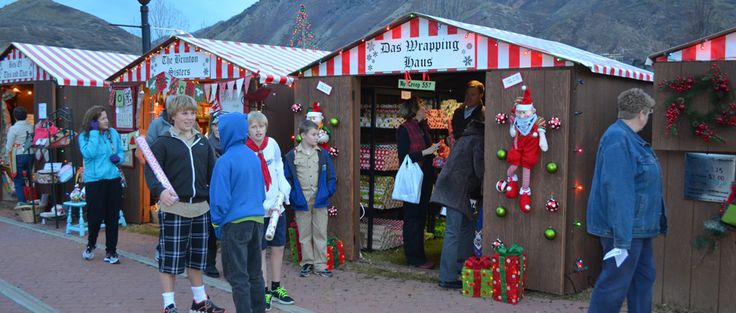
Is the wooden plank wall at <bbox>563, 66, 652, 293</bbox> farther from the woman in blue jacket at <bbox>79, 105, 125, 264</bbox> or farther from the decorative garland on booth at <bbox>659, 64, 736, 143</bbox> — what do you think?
the woman in blue jacket at <bbox>79, 105, 125, 264</bbox>

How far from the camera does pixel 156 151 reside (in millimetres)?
5211

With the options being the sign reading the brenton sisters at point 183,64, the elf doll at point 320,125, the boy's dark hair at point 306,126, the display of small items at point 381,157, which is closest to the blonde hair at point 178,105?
the boy's dark hair at point 306,126

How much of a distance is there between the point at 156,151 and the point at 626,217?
3.47 meters

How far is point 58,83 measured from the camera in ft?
36.6

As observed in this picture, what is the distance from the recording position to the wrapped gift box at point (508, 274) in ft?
20.2

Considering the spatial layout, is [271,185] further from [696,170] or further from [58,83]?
[58,83]

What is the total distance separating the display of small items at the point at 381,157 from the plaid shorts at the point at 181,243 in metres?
3.55

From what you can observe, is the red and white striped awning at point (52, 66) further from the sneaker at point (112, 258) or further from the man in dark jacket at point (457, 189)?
the man in dark jacket at point (457, 189)

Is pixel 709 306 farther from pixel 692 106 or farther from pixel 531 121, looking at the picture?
pixel 531 121

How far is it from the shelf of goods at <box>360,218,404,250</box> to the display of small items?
72cm

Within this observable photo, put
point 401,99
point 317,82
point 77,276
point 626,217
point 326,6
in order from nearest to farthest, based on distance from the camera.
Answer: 1. point 626,217
2. point 77,276
3. point 317,82
4. point 401,99
5. point 326,6

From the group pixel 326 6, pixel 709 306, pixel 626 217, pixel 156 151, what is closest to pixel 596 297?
pixel 626 217

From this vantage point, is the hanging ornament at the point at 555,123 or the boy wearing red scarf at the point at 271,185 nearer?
the boy wearing red scarf at the point at 271,185

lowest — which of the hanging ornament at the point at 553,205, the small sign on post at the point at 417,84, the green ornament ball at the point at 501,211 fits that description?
the green ornament ball at the point at 501,211
